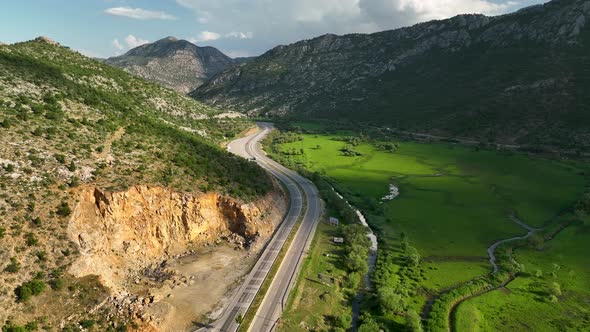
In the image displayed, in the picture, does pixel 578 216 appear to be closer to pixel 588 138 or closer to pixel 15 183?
pixel 588 138

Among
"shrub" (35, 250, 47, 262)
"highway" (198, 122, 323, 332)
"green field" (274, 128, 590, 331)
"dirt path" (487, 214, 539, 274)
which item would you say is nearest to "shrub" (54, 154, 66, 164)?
"shrub" (35, 250, 47, 262)

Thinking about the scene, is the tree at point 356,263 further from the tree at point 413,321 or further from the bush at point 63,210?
the bush at point 63,210

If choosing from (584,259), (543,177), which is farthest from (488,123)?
(584,259)

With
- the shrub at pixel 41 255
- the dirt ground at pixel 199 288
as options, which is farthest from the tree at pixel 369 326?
the shrub at pixel 41 255

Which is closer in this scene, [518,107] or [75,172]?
[75,172]

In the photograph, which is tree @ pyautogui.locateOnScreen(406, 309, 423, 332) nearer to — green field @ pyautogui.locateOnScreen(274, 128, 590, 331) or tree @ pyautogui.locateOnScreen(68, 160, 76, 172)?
green field @ pyautogui.locateOnScreen(274, 128, 590, 331)

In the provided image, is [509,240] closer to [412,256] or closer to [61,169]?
[412,256]

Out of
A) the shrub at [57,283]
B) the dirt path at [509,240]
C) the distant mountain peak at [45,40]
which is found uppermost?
the distant mountain peak at [45,40]
